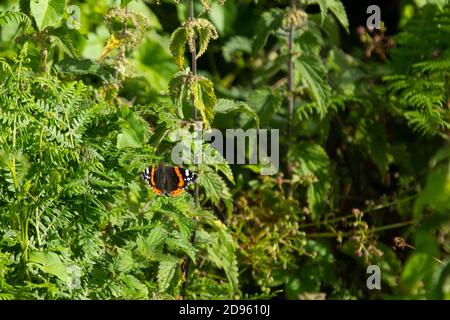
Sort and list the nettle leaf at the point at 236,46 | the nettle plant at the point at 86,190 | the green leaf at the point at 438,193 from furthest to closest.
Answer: the nettle leaf at the point at 236,46
the nettle plant at the point at 86,190
the green leaf at the point at 438,193

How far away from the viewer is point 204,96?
272 centimetres

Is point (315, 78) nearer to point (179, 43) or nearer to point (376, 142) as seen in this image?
point (376, 142)

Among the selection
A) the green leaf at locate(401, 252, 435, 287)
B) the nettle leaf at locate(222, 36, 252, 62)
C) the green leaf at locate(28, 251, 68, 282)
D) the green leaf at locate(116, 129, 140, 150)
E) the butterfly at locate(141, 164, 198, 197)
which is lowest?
the green leaf at locate(401, 252, 435, 287)

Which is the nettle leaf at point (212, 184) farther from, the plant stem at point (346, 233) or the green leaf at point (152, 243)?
the plant stem at point (346, 233)

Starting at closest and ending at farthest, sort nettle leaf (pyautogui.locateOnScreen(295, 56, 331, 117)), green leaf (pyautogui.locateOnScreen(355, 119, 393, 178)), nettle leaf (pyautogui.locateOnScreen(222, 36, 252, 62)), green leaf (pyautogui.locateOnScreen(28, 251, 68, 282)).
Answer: green leaf (pyautogui.locateOnScreen(28, 251, 68, 282)), nettle leaf (pyautogui.locateOnScreen(295, 56, 331, 117)), green leaf (pyautogui.locateOnScreen(355, 119, 393, 178)), nettle leaf (pyautogui.locateOnScreen(222, 36, 252, 62))

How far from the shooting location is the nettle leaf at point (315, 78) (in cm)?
334

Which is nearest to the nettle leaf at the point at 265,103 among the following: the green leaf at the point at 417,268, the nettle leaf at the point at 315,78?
the nettle leaf at the point at 315,78

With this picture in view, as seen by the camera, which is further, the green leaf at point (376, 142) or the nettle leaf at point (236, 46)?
the nettle leaf at point (236, 46)

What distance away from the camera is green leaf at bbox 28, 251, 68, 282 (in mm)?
2279

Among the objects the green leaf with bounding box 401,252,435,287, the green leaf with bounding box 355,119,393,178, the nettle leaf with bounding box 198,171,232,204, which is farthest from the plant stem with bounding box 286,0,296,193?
the green leaf with bounding box 401,252,435,287

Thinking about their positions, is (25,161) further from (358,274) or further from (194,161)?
(358,274)

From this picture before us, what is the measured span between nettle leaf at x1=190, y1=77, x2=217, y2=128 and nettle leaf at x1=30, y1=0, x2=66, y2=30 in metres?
0.57

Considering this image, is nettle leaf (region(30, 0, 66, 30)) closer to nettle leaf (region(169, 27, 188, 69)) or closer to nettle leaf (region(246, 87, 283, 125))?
nettle leaf (region(169, 27, 188, 69))

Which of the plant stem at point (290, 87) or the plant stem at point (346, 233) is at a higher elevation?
the plant stem at point (290, 87)
